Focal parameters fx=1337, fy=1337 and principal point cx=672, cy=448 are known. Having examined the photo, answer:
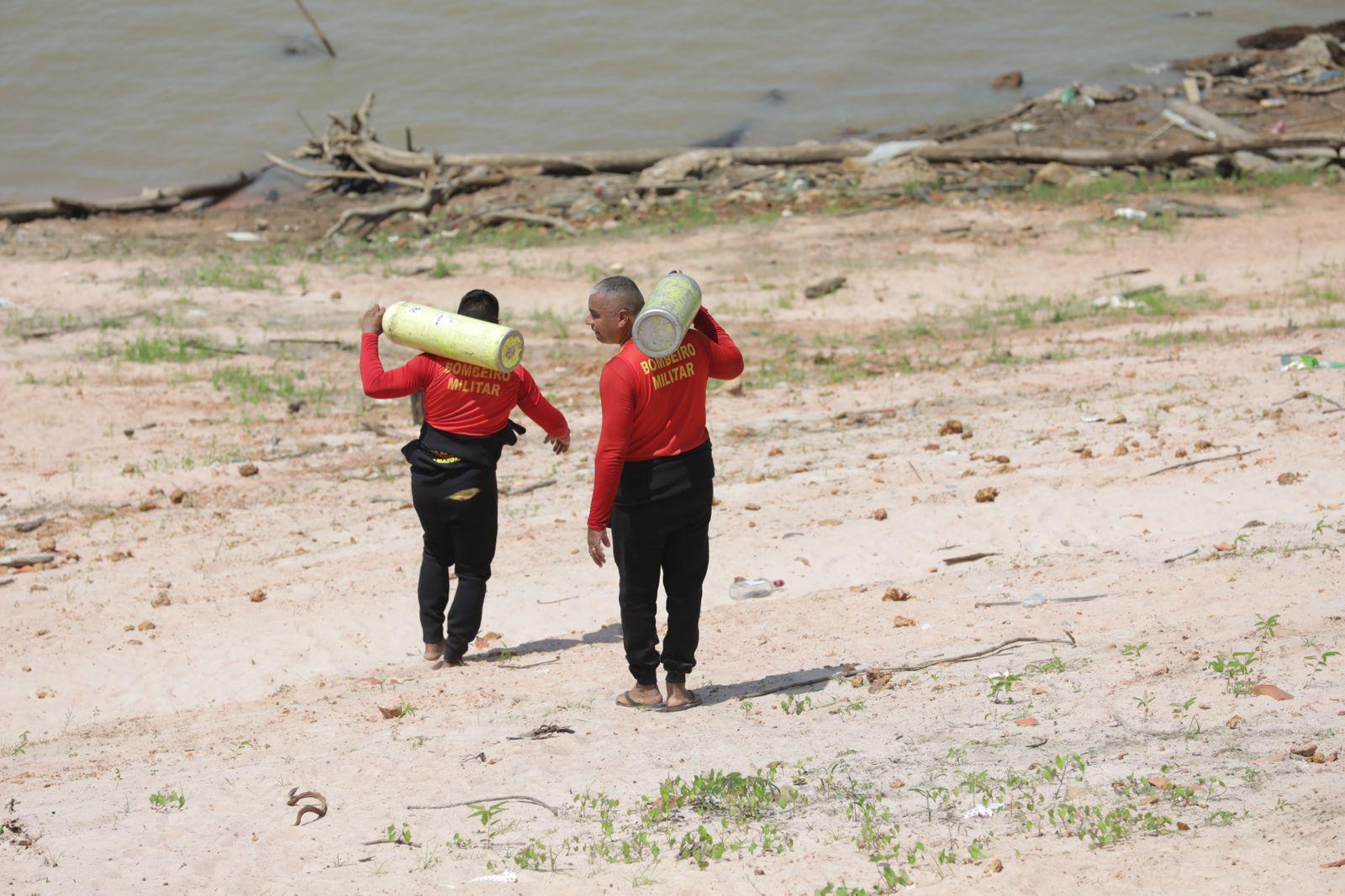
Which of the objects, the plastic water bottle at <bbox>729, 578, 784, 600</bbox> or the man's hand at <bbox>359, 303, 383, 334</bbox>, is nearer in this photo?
the man's hand at <bbox>359, 303, 383, 334</bbox>

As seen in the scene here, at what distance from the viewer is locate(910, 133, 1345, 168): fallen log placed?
17625 millimetres

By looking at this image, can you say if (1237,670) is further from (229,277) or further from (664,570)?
(229,277)

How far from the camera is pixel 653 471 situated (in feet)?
16.1

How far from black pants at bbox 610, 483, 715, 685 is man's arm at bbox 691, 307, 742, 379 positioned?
0.45 m

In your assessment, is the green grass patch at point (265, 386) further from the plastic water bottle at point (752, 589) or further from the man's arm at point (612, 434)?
the man's arm at point (612, 434)

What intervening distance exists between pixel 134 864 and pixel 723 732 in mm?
2025

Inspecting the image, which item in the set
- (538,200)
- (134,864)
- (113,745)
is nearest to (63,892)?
(134,864)

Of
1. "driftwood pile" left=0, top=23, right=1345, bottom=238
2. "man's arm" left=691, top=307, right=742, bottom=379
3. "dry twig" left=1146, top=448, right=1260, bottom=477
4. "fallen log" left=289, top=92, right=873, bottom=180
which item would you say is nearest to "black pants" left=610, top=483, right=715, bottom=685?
"man's arm" left=691, top=307, right=742, bottom=379

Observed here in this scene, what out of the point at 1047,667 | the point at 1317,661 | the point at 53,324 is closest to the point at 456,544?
the point at 1047,667

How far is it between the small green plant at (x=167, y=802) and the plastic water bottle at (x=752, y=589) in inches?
123

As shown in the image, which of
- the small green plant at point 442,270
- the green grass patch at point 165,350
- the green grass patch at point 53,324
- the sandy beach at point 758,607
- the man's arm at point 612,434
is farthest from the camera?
the small green plant at point 442,270

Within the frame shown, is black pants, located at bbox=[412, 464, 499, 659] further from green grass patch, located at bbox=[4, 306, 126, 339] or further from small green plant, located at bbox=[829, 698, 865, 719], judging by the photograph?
green grass patch, located at bbox=[4, 306, 126, 339]

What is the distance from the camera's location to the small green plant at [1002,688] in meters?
4.85

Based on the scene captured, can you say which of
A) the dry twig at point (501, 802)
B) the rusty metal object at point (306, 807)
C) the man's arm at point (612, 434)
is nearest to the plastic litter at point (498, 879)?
the dry twig at point (501, 802)
